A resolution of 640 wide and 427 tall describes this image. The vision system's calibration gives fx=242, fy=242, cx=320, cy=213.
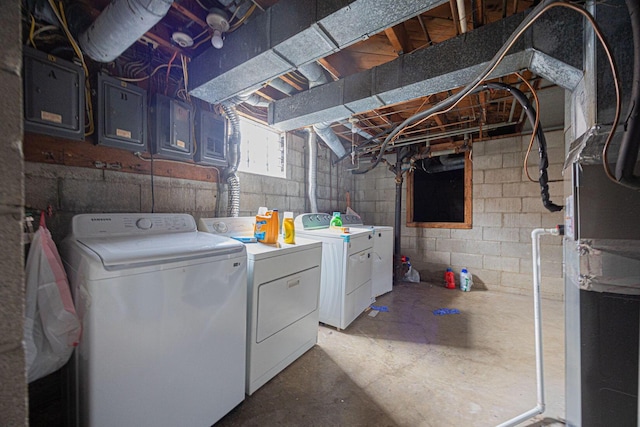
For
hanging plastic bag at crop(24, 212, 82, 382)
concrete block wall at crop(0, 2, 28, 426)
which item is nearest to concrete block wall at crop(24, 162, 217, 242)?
hanging plastic bag at crop(24, 212, 82, 382)

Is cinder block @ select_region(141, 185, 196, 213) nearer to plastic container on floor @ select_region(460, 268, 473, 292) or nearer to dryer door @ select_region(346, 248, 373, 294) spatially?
dryer door @ select_region(346, 248, 373, 294)

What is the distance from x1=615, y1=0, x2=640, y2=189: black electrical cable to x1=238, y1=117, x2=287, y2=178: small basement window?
2.50 m

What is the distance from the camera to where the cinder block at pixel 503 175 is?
10.9 ft

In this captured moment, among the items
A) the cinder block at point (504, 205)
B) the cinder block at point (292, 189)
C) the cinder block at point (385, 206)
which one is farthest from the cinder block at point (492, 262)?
the cinder block at point (292, 189)

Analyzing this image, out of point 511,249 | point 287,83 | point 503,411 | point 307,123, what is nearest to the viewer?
point 503,411

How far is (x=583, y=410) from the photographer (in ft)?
3.08

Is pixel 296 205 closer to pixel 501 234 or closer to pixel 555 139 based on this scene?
pixel 501 234

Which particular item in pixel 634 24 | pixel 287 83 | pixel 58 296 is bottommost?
pixel 58 296

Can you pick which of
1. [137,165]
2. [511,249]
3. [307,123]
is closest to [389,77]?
[307,123]

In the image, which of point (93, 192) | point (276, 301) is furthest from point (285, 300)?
point (93, 192)

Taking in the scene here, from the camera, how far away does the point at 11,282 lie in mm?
487

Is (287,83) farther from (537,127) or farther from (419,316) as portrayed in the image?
(419,316)

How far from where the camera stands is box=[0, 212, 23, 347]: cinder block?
1.56 ft

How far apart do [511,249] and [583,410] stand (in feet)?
9.76
